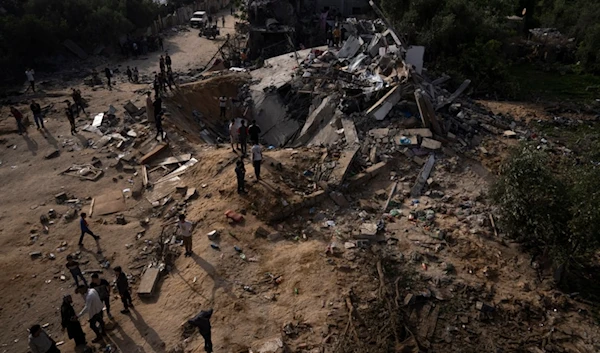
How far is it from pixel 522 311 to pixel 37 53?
942 inches

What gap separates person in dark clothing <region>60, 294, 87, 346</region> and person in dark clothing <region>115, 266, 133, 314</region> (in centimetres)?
81

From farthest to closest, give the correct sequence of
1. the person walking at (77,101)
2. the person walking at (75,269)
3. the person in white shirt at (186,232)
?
the person walking at (77,101)
the person in white shirt at (186,232)
the person walking at (75,269)

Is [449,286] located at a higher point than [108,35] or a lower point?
lower

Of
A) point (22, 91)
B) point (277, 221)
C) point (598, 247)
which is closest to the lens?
point (598, 247)

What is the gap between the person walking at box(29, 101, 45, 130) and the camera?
44.6 ft

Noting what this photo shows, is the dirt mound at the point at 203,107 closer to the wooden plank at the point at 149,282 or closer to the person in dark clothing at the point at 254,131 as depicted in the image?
the person in dark clothing at the point at 254,131

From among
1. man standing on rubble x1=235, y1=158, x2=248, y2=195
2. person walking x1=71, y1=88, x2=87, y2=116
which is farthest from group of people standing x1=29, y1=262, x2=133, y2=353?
person walking x1=71, y1=88, x2=87, y2=116

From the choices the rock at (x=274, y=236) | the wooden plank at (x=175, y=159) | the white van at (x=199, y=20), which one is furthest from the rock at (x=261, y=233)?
the white van at (x=199, y=20)

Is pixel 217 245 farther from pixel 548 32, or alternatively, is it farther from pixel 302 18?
pixel 548 32

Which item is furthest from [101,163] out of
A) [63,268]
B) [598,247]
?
[598,247]

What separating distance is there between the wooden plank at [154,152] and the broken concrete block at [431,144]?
284 inches

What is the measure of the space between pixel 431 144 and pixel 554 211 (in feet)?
13.2

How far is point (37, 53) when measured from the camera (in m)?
21.8

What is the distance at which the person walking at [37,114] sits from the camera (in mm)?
13594
